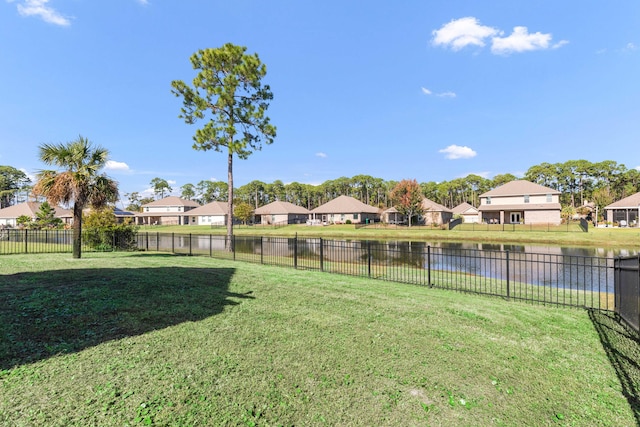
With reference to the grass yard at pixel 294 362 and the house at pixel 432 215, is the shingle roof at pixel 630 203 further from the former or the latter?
the grass yard at pixel 294 362

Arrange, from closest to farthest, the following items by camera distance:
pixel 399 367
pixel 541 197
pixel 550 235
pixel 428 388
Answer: pixel 428 388, pixel 399 367, pixel 550 235, pixel 541 197

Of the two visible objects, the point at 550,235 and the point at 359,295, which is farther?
the point at 550,235

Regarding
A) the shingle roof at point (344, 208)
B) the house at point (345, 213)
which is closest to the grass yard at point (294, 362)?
the house at point (345, 213)

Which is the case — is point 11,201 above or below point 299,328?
above

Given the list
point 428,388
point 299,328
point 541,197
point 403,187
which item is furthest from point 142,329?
point 541,197

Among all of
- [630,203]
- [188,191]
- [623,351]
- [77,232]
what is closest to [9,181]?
[188,191]

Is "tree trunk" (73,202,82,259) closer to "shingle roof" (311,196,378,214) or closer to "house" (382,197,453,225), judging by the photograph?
"house" (382,197,453,225)

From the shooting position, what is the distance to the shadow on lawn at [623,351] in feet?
11.9

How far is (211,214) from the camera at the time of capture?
68.2 meters

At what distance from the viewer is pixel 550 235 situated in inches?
1185

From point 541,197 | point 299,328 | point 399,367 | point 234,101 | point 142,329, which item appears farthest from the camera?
point 541,197

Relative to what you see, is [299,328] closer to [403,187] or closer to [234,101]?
[234,101]

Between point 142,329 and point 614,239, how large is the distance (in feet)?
116

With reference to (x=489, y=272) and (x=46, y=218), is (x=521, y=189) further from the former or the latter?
(x=46, y=218)
